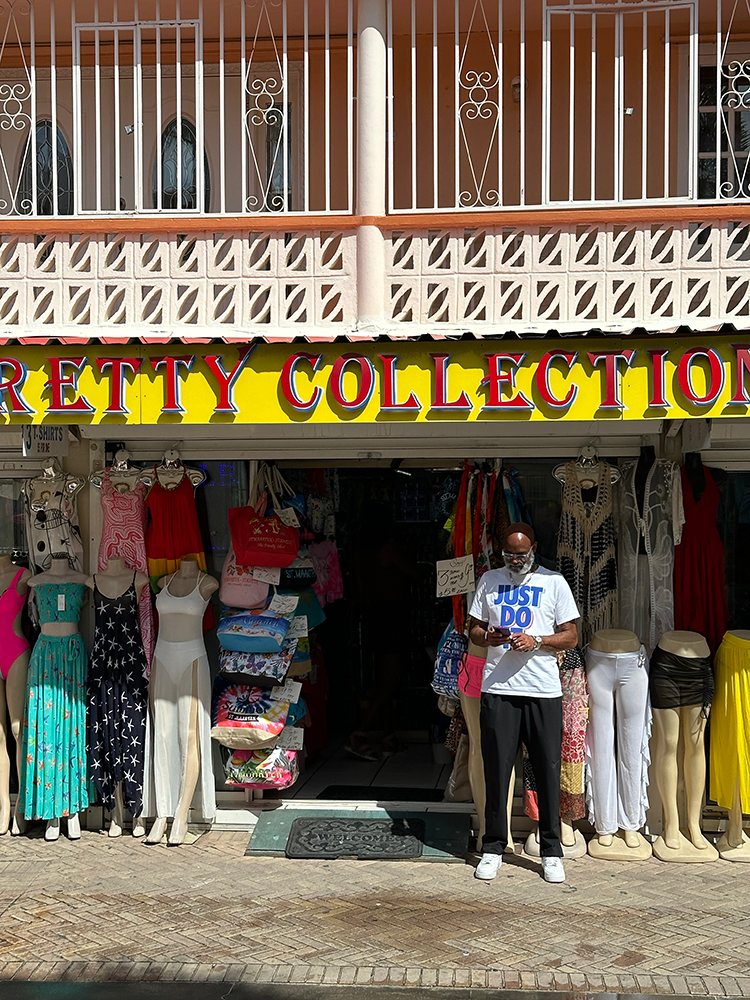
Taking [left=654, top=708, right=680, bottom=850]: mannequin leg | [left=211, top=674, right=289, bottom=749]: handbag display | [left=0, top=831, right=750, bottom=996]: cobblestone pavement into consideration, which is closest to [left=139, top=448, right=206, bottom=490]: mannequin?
[left=211, top=674, right=289, bottom=749]: handbag display

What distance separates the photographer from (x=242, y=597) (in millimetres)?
7891

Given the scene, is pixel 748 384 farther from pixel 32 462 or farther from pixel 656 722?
pixel 32 462

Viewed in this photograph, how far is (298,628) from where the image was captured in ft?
26.3

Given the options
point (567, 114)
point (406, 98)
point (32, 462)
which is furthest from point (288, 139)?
point (32, 462)

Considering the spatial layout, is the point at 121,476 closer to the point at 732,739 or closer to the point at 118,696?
the point at 118,696

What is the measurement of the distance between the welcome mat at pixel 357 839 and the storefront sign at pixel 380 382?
2840 mm

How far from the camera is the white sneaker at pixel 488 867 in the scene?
686 centimetres

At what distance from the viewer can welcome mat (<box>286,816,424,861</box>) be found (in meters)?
7.30

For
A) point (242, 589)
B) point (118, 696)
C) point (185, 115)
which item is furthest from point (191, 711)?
point (185, 115)

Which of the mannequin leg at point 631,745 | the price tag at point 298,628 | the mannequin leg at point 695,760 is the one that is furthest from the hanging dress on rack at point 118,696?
the mannequin leg at point 695,760

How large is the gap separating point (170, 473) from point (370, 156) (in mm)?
2570

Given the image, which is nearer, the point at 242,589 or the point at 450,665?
the point at 450,665

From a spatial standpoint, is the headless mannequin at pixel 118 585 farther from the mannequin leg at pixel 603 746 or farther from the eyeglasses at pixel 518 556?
the mannequin leg at pixel 603 746

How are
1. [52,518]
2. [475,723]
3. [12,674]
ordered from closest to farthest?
[475,723], [12,674], [52,518]
